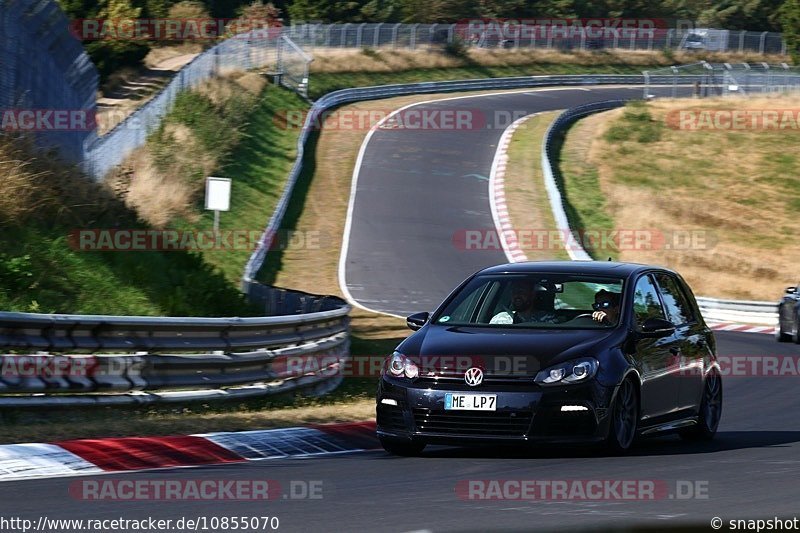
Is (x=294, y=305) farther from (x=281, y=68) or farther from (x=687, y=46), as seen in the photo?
(x=687, y=46)

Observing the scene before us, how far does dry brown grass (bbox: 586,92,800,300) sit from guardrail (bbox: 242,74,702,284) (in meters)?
9.47

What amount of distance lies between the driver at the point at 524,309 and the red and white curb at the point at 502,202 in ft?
61.8

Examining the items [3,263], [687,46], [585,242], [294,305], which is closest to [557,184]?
[585,242]

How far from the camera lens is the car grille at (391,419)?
32.3 feet

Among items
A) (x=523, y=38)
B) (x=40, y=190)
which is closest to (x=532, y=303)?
(x=40, y=190)

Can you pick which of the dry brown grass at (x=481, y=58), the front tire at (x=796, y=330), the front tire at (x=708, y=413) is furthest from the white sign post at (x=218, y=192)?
the dry brown grass at (x=481, y=58)

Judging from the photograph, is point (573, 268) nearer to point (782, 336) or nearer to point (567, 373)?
point (567, 373)

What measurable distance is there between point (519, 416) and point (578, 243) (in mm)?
26760

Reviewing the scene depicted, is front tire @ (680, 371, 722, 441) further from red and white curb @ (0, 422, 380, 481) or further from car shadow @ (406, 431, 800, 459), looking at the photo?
red and white curb @ (0, 422, 380, 481)

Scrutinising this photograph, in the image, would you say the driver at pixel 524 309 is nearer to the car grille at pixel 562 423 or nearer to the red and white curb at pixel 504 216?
the car grille at pixel 562 423

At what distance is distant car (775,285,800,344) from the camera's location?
24.5 m

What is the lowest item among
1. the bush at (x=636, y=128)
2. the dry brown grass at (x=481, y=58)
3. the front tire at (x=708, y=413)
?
the bush at (x=636, y=128)

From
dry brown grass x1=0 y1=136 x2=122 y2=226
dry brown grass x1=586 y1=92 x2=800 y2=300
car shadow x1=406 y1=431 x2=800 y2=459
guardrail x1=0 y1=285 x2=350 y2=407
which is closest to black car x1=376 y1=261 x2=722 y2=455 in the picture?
car shadow x1=406 y1=431 x2=800 y2=459

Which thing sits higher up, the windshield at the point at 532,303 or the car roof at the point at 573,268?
the car roof at the point at 573,268
